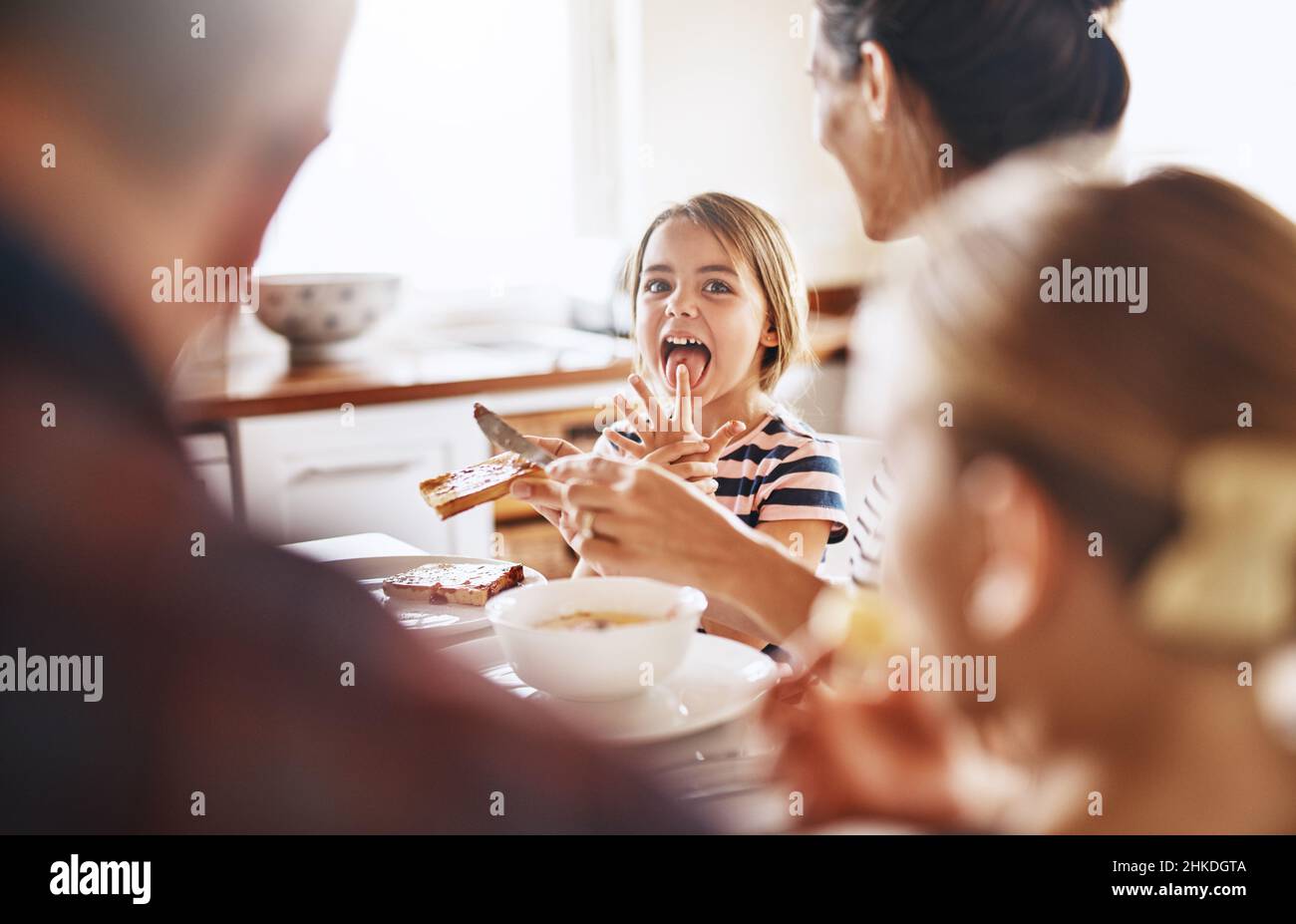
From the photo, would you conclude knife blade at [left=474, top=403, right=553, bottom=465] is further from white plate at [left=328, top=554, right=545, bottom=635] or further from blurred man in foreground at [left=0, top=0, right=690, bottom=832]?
blurred man in foreground at [left=0, top=0, right=690, bottom=832]

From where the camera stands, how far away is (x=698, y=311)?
1.49 m

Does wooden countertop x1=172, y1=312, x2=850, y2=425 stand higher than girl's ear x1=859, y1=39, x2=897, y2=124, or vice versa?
girl's ear x1=859, y1=39, x2=897, y2=124

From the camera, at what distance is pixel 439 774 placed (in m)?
0.43

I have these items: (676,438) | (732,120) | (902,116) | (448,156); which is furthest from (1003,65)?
(448,156)

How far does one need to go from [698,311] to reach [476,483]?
1.61ft

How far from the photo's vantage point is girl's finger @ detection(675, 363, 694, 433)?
1.35 m

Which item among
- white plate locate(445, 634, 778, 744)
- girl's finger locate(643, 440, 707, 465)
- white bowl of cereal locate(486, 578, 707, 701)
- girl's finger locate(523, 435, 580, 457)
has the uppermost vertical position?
girl's finger locate(523, 435, 580, 457)

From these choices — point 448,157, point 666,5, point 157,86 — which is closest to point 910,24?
point 157,86

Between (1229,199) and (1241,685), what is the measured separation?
0.80 feet

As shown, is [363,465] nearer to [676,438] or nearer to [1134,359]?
[676,438]

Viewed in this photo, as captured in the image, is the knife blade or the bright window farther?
the bright window

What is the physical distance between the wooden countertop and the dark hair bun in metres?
1.25

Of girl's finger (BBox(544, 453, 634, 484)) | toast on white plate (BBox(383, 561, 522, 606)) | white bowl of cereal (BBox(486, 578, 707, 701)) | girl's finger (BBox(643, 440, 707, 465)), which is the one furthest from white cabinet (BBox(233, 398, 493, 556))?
white bowl of cereal (BBox(486, 578, 707, 701))

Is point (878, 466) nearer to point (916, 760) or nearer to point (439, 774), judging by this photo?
point (916, 760)
